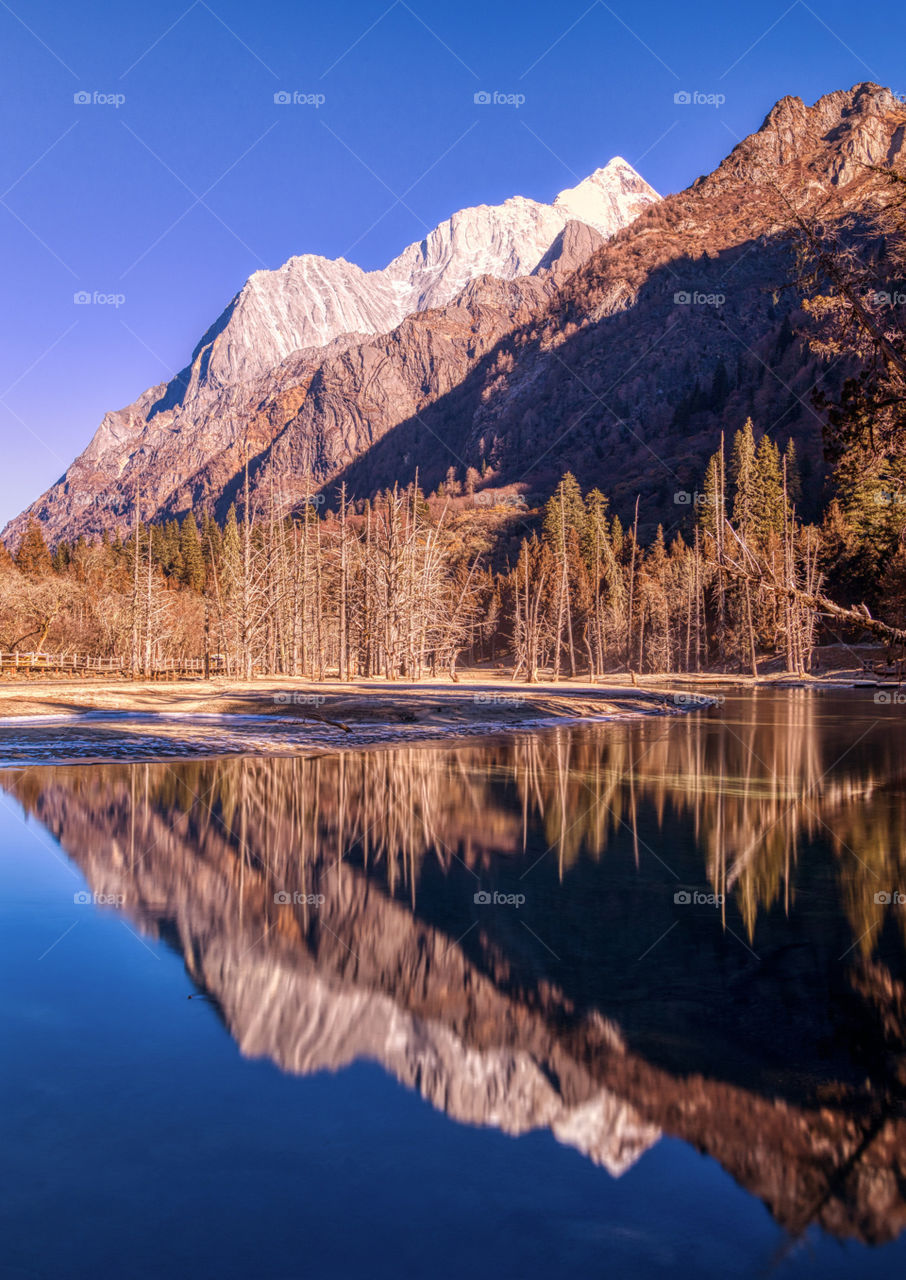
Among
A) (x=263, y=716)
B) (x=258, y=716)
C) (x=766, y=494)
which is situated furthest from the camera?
(x=766, y=494)

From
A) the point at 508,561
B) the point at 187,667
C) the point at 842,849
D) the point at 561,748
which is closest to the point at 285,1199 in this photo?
the point at 842,849

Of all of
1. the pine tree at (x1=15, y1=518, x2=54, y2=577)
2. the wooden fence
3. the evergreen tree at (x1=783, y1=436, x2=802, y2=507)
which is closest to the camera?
the wooden fence

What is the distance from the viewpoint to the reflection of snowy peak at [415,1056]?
6.30 meters

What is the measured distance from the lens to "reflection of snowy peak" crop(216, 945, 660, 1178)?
6305mm

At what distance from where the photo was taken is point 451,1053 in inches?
290

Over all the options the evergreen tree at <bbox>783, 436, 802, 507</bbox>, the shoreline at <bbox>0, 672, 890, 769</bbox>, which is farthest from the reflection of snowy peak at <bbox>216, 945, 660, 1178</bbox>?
the evergreen tree at <bbox>783, 436, 802, 507</bbox>

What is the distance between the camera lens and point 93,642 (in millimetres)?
88938

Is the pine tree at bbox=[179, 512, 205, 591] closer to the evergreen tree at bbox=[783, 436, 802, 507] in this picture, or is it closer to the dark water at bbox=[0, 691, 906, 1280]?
the evergreen tree at bbox=[783, 436, 802, 507]

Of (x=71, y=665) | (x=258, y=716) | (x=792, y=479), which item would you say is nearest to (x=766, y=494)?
(x=792, y=479)

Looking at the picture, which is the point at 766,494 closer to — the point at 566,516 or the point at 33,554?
the point at 566,516

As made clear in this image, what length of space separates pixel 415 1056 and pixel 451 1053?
0.29 m

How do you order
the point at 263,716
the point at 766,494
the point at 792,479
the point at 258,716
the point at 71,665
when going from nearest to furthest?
the point at 263,716, the point at 258,716, the point at 71,665, the point at 766,494, the point at 792,479

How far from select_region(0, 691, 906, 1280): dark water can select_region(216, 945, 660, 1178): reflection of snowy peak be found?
28 millimetres

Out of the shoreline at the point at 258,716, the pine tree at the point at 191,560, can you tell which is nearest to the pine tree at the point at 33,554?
the pine tree at the point at 191,560
